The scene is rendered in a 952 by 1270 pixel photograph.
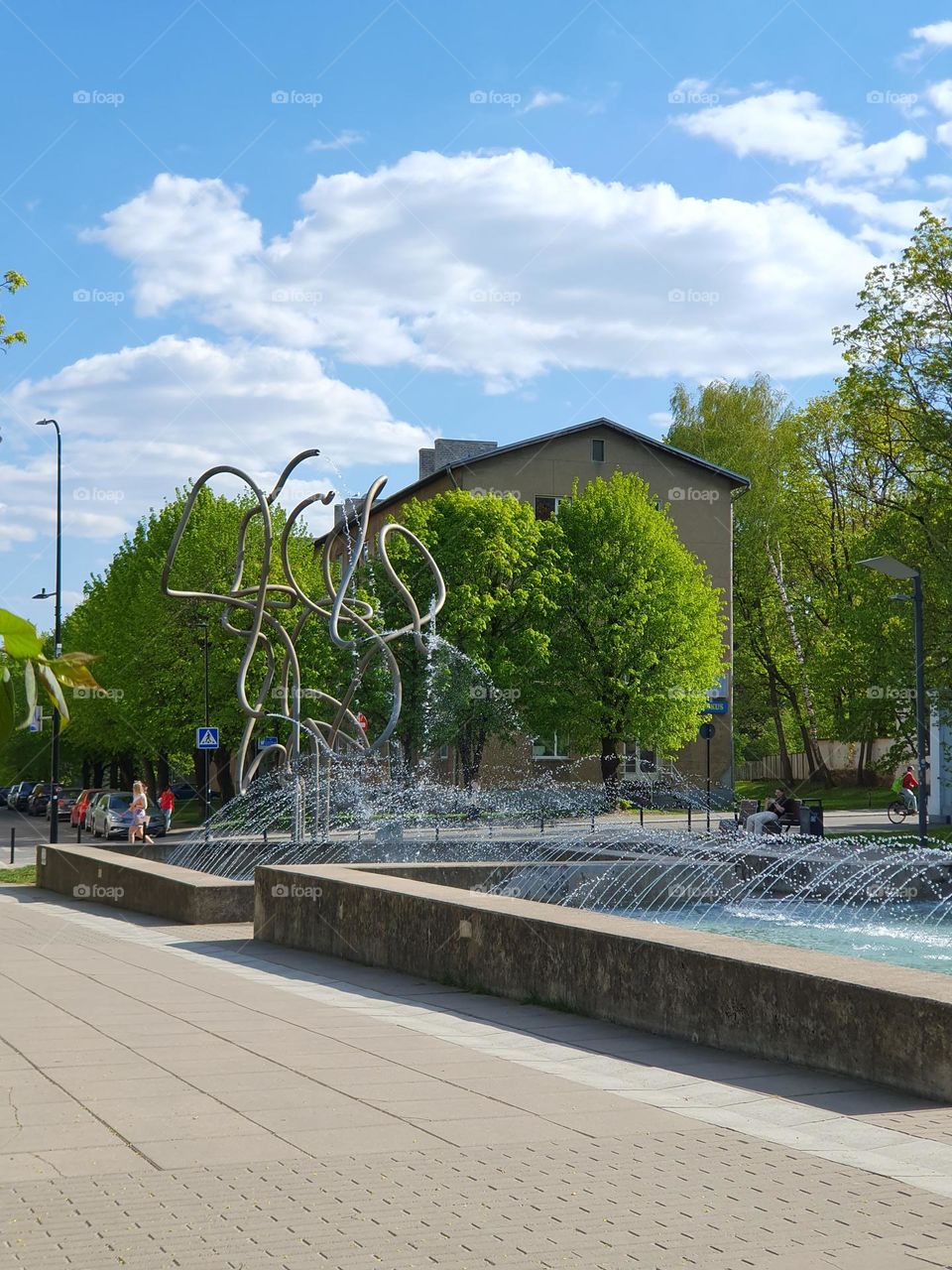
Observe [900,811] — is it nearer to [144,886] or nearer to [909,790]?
[909,790]

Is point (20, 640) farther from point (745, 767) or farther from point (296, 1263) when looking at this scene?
point (745, 767)

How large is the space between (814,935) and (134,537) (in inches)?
1906

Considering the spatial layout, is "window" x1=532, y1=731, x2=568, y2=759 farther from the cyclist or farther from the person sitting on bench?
the person sitting on bench

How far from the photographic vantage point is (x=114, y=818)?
4800cm

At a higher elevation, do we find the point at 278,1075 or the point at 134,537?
the point at 134,537

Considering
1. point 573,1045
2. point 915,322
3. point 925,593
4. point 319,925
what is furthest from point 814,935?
point 915,322

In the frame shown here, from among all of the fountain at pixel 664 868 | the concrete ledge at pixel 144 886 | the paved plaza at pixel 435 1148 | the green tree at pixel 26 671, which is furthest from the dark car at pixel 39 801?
the green tree at pixel 26 671

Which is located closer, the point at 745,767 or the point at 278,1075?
Result: the point at 278,1075

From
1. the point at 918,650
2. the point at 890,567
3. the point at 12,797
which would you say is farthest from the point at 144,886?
the point at 12,797

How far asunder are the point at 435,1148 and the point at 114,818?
142ft

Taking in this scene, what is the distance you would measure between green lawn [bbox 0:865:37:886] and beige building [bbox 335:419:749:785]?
35.9m

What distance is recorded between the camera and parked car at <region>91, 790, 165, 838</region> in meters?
47.9

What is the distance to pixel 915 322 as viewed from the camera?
3684 cm

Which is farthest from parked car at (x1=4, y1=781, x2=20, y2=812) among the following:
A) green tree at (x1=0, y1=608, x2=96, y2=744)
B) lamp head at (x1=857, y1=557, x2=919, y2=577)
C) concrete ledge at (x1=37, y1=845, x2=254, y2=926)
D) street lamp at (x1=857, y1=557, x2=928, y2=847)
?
green tree at (x1=0, y1=608, x2=96, y2=744)
